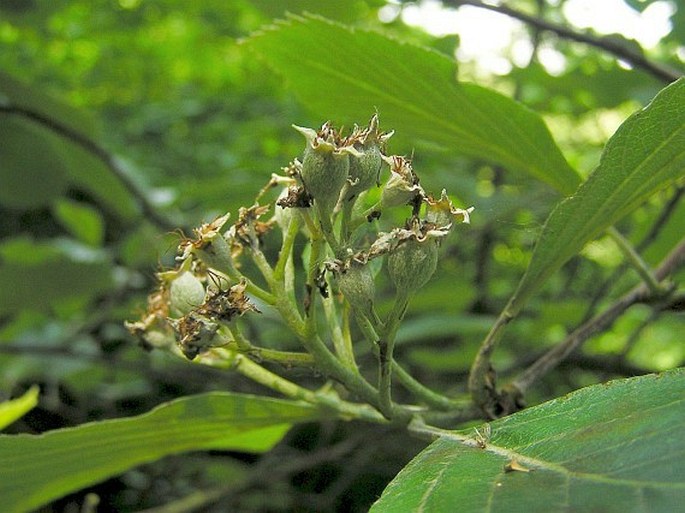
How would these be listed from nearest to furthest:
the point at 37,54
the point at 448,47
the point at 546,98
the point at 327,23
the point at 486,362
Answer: the point at 486,362
the point at 327,23
the point at 448,47
the point at 546,98
the point at 37,54

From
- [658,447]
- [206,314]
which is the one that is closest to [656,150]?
[658,447]

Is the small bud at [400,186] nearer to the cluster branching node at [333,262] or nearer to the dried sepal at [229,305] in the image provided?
the cluster branching node at [333,262]

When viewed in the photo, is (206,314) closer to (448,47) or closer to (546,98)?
(448,47)

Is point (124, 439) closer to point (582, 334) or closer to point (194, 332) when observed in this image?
point (194, 332)

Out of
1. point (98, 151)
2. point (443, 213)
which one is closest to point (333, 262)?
point (443, 213)

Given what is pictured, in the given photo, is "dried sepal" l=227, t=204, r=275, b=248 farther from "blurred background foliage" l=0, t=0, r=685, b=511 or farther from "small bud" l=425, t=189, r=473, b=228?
"blurred background foliage" l=0, t=0, r=685, b=511

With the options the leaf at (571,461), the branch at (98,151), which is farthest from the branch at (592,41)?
the branch at (98,151)
